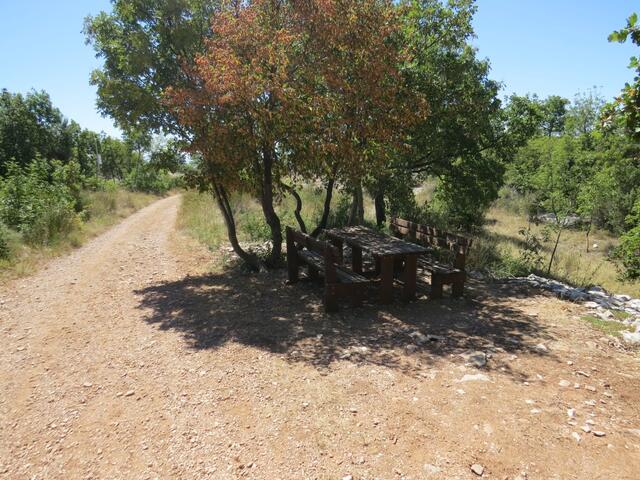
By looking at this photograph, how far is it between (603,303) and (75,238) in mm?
12979

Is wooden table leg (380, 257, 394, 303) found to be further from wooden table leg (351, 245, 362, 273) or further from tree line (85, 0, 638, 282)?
tree line (85, 0, 638, 282)

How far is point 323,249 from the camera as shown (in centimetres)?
595

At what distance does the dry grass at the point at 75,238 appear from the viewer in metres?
8.55

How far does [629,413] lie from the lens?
3416 mm

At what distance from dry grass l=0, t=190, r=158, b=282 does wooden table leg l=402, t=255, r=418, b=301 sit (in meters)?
7.80

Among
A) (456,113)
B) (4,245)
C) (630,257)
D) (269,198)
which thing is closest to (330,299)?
(269,198)

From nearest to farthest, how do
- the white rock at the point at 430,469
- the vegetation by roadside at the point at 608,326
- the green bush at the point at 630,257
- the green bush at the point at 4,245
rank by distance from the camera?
the white rock at the point at 430,469 < the vegetation by roadside at the point at 608,326 < the green bush at the point at 4,245 < the green bush at the point at 630,257

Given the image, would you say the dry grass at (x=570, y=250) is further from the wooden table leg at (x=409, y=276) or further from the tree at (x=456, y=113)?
the wooden table leg at (x=409, y=276)

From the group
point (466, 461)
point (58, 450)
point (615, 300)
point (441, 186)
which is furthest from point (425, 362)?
point (441, 186)

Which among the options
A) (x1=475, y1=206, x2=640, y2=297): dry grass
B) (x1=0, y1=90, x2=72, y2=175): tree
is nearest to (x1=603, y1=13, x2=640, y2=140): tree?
(x1=475, y1=206, x2=640, y2=297): dry grass

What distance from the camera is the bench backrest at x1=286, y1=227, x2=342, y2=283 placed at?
581 centimetres

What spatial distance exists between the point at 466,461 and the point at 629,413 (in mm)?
1693

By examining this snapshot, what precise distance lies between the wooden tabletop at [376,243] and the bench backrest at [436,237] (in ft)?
2.19

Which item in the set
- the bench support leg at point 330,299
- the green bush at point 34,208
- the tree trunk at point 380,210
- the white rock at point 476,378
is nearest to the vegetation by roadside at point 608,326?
the white rock at point 476,378
